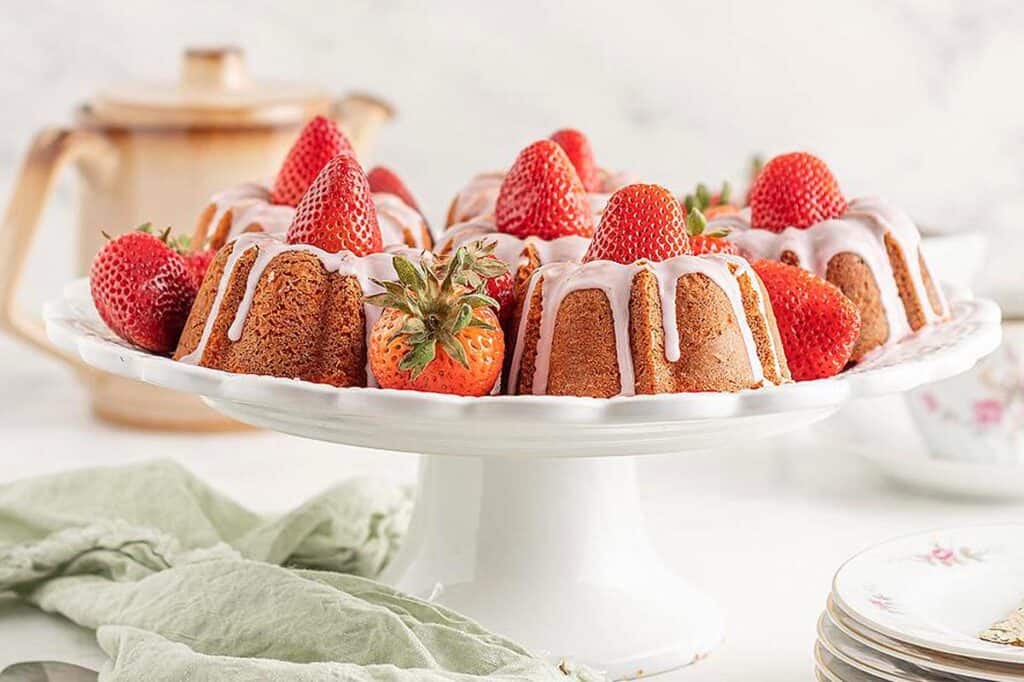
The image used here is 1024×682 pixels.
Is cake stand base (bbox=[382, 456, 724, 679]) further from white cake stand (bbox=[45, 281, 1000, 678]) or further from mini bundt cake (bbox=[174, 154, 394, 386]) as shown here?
mini bundt cake (bbox=[174, 154, 394, 386])

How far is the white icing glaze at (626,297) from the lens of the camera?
1.22 meters

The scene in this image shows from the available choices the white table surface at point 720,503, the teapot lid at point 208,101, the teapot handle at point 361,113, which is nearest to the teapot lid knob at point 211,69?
the teapot lid at point 208,101

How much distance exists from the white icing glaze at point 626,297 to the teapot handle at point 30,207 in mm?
1028

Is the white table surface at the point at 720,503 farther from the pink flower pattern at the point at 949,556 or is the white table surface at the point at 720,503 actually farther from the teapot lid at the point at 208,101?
the teapot lid at the point at 208,101

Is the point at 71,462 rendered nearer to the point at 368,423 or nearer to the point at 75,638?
the point at 75,638

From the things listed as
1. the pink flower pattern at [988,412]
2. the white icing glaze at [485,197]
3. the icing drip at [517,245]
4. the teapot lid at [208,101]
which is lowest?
the pink flower pattern at [988,412]

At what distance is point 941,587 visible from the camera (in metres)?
1.24

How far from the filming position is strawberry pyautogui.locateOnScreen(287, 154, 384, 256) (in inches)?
51.0

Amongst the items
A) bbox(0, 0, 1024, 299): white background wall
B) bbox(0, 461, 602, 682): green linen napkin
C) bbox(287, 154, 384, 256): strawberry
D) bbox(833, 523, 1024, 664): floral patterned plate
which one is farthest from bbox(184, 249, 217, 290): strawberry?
bbox(0, 0, 1024, 299): white background wall

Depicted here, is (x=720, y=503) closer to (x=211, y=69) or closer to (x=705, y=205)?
(x=705, y=205)

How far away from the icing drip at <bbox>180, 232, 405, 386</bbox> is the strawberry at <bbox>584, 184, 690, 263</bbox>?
169 mm

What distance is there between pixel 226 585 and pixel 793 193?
580 millimetres

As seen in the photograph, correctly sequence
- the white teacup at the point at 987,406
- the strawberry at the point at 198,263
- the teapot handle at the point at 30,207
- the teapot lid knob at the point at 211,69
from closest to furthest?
the strawberry at the point at 198,263 < the white teacup at the point at 987,406 < the teapot handle at the point at 30,207 < the teapot lid knob at the point at 211,69

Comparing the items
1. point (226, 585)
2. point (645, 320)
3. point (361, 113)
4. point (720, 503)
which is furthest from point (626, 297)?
point (361, 113)
